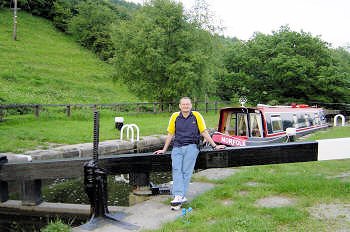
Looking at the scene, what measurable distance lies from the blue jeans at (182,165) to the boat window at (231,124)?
785cm

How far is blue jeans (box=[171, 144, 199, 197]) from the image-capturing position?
5102 mm

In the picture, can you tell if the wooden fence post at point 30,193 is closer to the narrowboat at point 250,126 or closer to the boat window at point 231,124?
the narrowboat at point 250,126

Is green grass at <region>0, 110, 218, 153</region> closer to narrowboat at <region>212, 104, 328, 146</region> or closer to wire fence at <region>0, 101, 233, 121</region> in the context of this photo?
wire fence at <region>0, 101, 233, 121</region>

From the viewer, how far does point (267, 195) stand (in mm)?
5574

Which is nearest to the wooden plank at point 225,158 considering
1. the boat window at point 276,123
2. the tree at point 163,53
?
the boat window at point 276,123

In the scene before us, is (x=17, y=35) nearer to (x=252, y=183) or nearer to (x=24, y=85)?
(x=24, y=85)

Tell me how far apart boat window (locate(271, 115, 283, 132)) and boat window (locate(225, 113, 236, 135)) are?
1406mm

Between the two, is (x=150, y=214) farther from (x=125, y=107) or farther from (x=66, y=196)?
(x=125, y=107)

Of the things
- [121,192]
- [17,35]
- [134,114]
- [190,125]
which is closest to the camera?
[190,125]

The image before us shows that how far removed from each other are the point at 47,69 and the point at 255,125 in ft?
75.8

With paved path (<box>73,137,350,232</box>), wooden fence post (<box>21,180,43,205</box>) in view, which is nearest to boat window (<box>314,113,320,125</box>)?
paved path (<box>73,137,350,232</box>)

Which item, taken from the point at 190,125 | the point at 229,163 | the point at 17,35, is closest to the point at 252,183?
the point at 229,163

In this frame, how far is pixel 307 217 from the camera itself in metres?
4.57

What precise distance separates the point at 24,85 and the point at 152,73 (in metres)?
8.68
